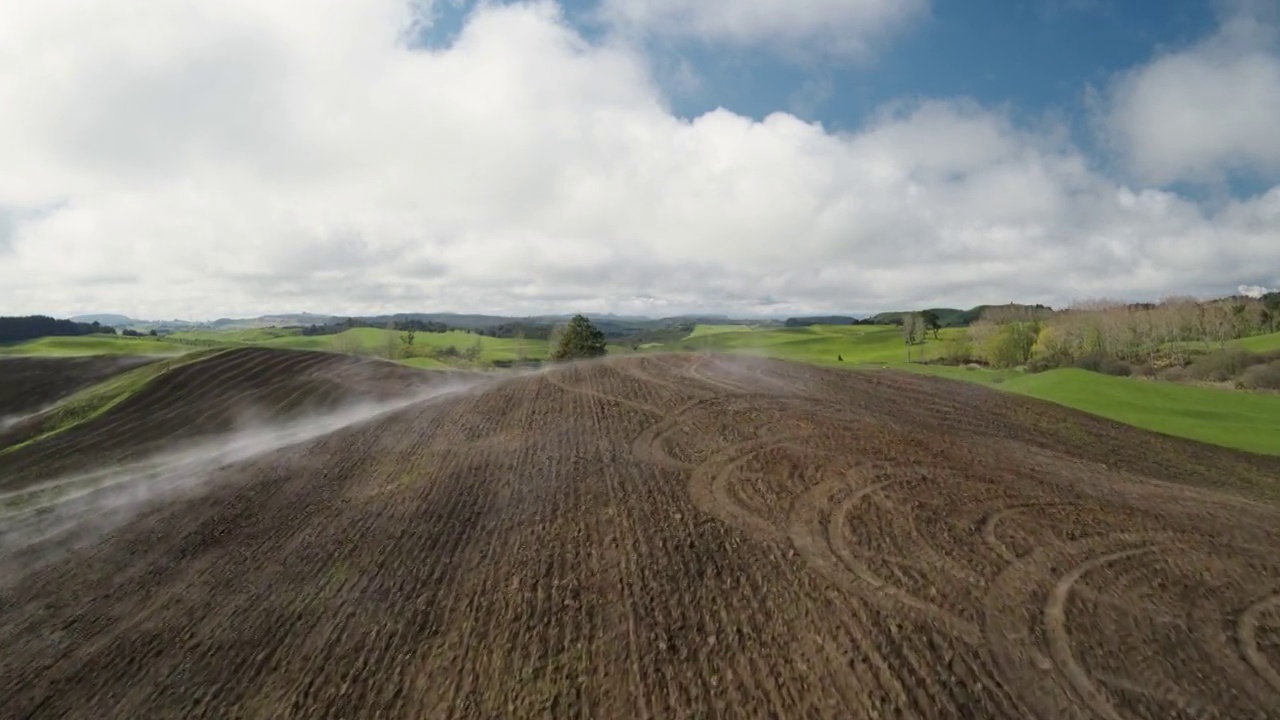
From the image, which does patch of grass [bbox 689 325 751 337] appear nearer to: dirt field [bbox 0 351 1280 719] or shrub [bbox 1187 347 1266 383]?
shrub [bbox 1187 347 1266 383]

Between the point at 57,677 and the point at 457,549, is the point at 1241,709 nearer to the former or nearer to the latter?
the point at 457,549

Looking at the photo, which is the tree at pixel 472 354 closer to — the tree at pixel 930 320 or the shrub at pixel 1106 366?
the tree at pixel 930 320

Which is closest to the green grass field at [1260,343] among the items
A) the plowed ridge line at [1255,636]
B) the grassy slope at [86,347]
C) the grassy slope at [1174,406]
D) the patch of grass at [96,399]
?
the grassy slope at [1174,406]

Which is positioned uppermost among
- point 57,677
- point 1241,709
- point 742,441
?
point 742,441

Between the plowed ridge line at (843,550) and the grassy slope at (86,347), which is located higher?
the grassy slope at (86,347)

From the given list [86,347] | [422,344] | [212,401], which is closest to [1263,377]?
[212,401]

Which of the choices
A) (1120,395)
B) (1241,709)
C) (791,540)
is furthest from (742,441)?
(1120,395)
